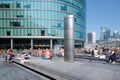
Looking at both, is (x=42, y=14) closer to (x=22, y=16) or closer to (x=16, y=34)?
(x=22, y=16)

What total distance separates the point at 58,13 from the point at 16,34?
1539 centimetres

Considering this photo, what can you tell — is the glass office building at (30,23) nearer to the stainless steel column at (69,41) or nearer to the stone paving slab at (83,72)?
the stainless steel column at (69,41)

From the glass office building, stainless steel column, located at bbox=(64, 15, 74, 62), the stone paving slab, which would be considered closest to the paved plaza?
the stone paving slab

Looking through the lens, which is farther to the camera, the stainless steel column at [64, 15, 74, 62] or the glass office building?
the glass office building

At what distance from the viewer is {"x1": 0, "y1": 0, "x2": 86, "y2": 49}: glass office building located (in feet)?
219

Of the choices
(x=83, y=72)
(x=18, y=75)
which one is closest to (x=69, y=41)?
(x=18, y=75)

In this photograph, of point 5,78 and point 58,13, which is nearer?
point 5,78

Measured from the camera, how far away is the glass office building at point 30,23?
66750 mm

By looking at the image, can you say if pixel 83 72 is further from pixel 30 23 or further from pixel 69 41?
pixel 30 23

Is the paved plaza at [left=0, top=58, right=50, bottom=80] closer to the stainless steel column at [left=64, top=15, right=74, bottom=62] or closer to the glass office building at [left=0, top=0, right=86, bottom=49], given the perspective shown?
the stainless steel column at [left=64, top=15, right=74, bottom=62]

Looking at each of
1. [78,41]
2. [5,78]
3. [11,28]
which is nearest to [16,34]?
[11,28]

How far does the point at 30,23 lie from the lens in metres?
66.9

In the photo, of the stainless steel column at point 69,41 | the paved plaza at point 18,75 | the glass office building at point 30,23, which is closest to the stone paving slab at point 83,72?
the paved plaza at point 18,75

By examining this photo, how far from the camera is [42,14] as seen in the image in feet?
223
